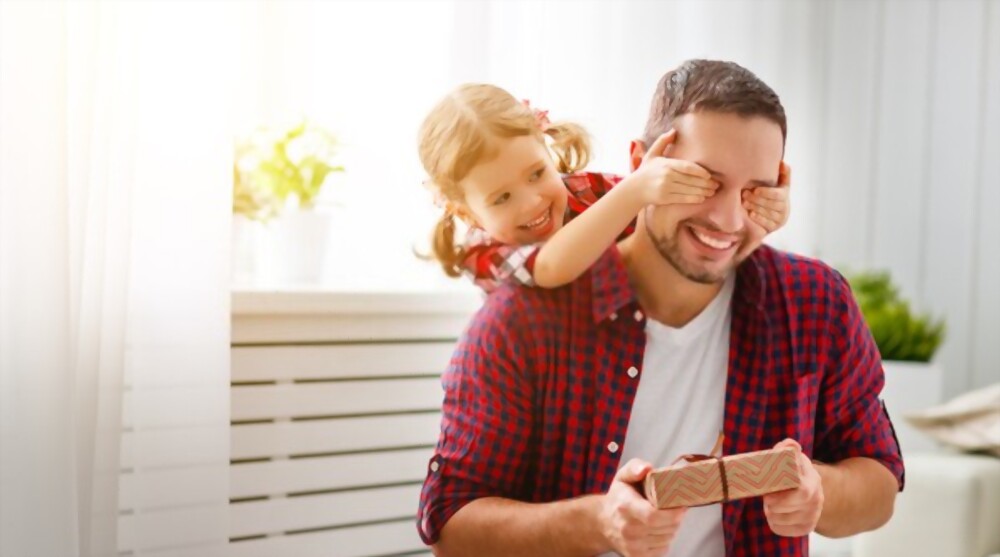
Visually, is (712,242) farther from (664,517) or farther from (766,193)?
(664,517)

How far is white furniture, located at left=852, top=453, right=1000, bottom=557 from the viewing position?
182 cm

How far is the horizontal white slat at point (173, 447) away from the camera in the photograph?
1532mm

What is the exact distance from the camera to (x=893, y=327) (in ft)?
7.14

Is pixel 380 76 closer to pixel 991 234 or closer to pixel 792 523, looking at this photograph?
pixel 792 523

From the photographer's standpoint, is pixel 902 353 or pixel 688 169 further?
pixel 902 353

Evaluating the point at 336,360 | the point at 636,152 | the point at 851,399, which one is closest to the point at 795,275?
the point at 851,399

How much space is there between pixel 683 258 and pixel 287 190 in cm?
90

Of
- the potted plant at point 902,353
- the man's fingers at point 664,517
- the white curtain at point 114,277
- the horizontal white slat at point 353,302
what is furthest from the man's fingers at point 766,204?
the potted plant at point 902,353

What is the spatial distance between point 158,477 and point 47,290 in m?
0.31

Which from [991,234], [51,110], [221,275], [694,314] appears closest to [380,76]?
[221,275]

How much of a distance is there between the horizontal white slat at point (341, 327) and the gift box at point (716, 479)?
0.85 meters

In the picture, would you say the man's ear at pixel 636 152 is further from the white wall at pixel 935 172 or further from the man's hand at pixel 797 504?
the white wall at pixel 935 172

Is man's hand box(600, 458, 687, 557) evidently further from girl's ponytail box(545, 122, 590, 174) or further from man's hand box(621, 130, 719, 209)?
girl's ponytail box(545, 122, 590, 174)

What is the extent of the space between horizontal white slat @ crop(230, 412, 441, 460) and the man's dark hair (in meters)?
0.85
